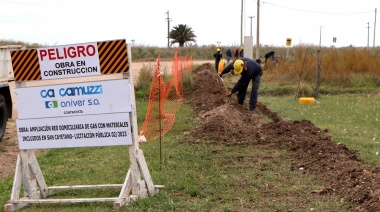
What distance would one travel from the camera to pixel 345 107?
47.6 feet

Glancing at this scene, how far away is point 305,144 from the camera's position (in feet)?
28.9

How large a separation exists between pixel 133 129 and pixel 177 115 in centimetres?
784

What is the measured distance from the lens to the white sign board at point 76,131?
6.06 m

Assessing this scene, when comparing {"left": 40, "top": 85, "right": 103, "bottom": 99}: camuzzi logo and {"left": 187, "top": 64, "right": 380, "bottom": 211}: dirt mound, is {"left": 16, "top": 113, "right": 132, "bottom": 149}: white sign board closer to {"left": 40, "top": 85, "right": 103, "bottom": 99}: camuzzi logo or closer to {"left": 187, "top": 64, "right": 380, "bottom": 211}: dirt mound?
{"left": 40, "top": 85, "right": 103, "bottom": 99}: camuzzi logo

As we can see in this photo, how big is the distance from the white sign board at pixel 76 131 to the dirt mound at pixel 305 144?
2495 millimetres

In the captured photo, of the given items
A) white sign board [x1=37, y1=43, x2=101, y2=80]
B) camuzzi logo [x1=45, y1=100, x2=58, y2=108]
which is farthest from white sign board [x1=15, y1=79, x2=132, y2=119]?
white sign board [x1=37, y1=43, x2=101, y2=80]

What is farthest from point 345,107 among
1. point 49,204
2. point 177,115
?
point 49,204

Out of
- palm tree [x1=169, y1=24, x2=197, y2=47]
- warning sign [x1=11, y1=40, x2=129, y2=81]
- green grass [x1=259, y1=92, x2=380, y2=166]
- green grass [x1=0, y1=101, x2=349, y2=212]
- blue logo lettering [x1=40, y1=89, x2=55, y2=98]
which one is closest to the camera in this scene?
green grass [x1=0, y1=101, x2=349, y2=212]

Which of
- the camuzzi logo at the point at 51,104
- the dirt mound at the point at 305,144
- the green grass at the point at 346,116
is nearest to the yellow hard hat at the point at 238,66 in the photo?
the dirt mound at the point at 305,144

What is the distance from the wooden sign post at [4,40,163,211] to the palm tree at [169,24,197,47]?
71.6m

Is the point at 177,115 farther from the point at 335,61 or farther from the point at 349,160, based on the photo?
the point at 335,61

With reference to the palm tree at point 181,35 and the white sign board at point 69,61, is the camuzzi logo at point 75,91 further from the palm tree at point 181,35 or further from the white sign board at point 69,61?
the palm tree at point 181,35

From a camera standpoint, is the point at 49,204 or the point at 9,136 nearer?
the point at 49,204

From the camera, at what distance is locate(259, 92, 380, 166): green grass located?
348 inches
